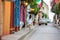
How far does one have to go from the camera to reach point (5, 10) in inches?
874

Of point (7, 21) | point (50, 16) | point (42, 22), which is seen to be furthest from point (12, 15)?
point (50, 16)

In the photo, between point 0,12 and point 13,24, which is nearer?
point 0,12

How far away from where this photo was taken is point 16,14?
27625mm

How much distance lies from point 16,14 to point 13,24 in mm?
1201

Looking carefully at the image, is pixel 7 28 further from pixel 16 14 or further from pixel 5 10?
pixel 16 14

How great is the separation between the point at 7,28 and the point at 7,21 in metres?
0.63

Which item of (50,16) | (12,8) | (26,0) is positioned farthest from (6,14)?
(50,16)

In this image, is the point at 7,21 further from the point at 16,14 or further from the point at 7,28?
the point at 16,14

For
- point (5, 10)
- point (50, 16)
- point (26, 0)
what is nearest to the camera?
point (5, 10)

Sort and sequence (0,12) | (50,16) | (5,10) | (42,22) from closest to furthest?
1. (0,12)
2. (5,10)
3. (42,22)
4. (50,16)

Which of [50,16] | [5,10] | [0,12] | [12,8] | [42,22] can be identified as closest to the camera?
[0,12]

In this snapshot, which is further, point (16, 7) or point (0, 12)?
point (16, 7)

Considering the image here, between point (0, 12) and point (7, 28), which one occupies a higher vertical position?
point (0, 12)

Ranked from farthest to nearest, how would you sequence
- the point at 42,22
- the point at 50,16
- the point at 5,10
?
the point at 50,16, the point at 42,22, the point at 5,10
